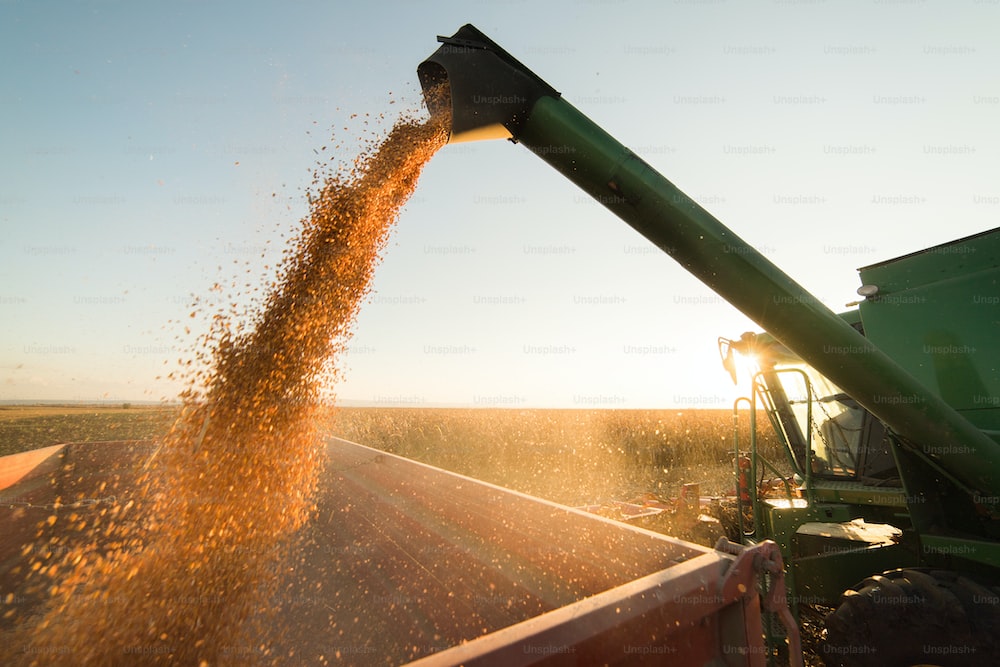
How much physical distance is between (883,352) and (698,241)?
1.17 metres

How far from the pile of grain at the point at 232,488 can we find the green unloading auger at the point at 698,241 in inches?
17.7

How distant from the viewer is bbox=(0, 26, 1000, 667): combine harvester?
124 centimetres

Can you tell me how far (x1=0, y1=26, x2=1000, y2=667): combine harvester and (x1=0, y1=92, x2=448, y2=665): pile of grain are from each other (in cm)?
24

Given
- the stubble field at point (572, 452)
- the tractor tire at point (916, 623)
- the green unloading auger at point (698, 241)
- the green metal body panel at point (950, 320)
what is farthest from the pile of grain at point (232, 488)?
the stubble field at point (572, 452)

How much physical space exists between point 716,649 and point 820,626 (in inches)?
136

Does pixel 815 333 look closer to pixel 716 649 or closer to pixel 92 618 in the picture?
pixel 716 649

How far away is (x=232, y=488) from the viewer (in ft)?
7.45

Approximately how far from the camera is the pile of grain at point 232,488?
156 cm

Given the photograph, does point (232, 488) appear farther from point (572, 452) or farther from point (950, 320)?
point (572, 452)

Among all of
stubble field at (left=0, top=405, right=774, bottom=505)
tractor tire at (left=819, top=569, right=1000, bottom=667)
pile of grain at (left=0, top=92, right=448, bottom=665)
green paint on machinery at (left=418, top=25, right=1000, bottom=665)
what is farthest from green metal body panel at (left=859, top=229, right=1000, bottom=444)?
stubble field at (left=0, top=405, right=774, bottom=505)

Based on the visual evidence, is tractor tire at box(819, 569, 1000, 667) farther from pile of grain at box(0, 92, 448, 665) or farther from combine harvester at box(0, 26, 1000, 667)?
pile of grain at box(0, 92, 448, 665)

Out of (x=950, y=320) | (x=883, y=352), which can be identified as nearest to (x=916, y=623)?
(x=883, y=352)

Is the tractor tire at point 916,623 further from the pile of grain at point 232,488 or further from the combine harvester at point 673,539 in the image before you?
the pile of grain at point 232,488

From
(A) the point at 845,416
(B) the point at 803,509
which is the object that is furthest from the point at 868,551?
(A) the point at 845,416
